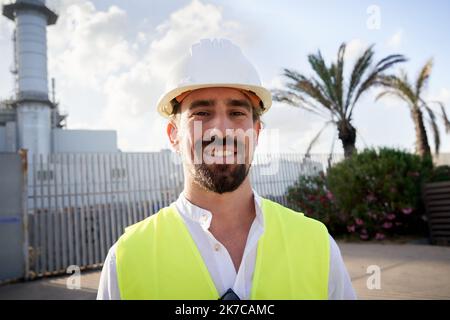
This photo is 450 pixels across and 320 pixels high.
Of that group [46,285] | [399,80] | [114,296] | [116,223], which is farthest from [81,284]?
[399,80]

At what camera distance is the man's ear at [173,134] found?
189cm

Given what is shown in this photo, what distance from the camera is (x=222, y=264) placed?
4.97 feet

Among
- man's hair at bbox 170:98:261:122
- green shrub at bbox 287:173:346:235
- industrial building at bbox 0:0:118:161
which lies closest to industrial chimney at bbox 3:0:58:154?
industrial building at bbox 0:0:118:161

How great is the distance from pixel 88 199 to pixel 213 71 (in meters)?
7.71

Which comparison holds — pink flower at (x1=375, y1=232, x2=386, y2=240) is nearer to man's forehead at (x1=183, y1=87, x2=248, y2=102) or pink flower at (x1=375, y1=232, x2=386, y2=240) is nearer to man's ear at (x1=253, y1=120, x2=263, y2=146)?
man's ear at (x1=253, y1=120, x2=263, y2=146)

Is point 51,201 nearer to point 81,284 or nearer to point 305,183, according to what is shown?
point 81,284

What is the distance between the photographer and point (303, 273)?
1.49 metres

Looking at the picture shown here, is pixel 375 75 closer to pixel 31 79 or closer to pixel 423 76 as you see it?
pixel 423 76

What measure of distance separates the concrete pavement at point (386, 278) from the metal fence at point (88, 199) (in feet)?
1.98

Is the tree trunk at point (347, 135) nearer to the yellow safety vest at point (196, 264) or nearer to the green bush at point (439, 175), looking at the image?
the green bush at point (439, 175)

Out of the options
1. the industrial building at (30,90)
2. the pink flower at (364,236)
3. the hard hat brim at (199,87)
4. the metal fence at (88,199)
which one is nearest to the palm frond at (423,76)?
the pink flower at (364,236)

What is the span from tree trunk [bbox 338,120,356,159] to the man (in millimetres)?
12389
